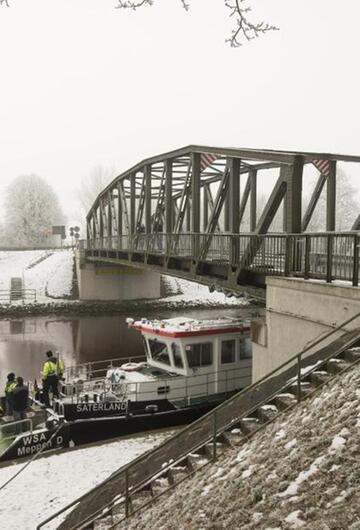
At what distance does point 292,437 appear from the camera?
704 cm

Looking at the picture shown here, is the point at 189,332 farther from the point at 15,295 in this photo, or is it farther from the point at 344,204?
the point at 344,204

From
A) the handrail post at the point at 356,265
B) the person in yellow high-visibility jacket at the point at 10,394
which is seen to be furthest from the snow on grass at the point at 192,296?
the handrail post at the point at 356,265

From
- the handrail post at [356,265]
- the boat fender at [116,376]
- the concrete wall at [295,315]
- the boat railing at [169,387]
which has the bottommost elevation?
the boat railing at [169,387]

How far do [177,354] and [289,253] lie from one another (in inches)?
229

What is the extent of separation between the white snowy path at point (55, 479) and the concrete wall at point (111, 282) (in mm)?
33511

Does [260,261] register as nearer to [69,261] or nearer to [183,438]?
[183,438]

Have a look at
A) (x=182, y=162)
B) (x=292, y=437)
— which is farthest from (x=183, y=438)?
(x=182, y=162)

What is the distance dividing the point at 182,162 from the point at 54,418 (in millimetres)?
16917

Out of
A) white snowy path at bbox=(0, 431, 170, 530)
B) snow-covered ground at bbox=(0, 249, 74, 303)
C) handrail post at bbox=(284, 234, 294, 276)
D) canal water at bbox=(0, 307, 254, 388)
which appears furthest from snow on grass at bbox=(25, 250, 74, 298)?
handrail post at bbox=(284, 234, 294, 276)

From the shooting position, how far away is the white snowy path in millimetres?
10336

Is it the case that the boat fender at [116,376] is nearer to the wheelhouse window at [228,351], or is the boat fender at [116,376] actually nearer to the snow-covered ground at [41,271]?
the wheelhouse window at [228,351]

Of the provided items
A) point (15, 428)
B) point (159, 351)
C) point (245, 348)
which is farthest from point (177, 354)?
point (15, 428)

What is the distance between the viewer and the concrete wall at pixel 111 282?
4775 centimetres

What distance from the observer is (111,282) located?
4825 cm
